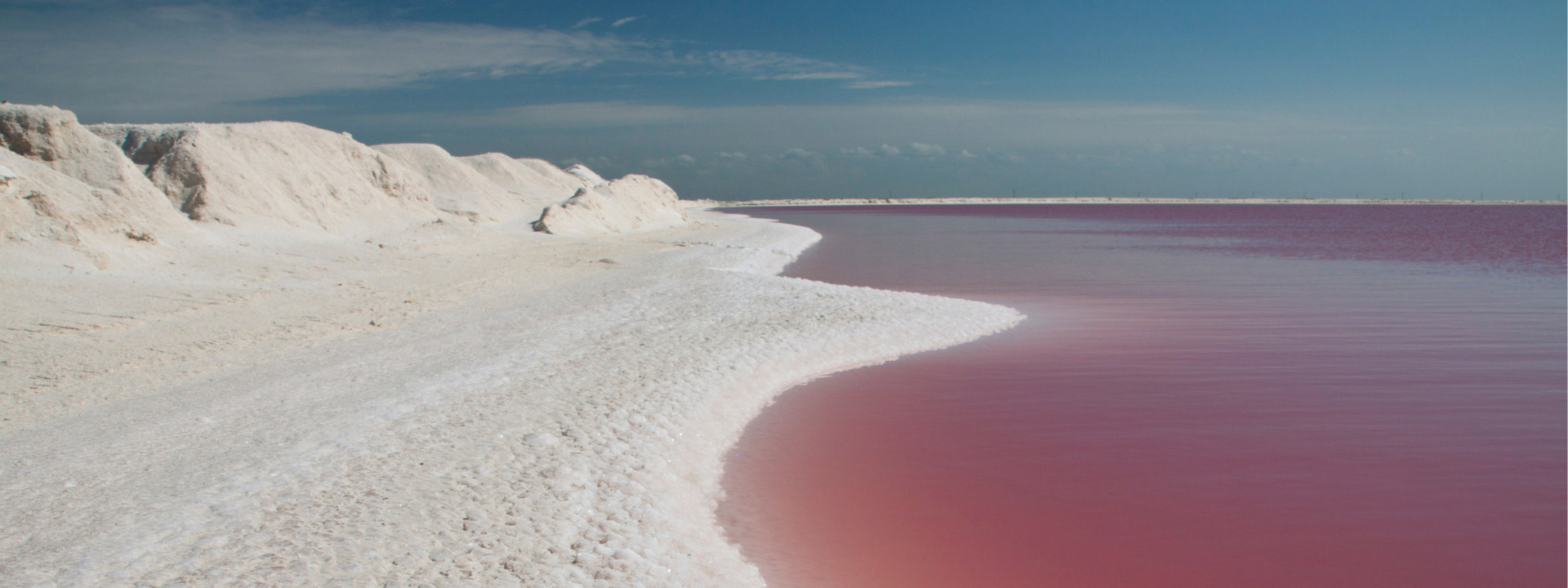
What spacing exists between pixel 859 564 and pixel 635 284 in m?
10.8

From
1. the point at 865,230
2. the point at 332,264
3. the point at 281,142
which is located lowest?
the point at 865,230

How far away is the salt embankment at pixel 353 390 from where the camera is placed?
182 inches

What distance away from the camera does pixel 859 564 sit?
521cm

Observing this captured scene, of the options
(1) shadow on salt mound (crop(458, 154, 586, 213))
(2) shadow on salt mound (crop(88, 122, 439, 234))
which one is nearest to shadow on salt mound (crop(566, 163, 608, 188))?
(1) shadow on salt mound (crop(458, 154, 586, 213))

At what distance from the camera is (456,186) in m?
35.5

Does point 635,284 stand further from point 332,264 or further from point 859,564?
point 859,564

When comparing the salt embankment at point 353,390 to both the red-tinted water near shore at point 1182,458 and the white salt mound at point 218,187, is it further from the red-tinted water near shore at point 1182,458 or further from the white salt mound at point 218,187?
the red-tinted water near shore at point 1182,458

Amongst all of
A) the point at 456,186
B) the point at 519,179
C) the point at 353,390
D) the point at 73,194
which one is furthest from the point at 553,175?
the point at 353,390

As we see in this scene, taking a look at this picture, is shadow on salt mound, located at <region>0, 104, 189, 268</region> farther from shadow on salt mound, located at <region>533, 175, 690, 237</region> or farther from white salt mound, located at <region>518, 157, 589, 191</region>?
white salt mound, located at <region>518, 157, 589, 191</region>

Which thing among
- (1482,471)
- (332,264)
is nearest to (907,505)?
(1482,471)

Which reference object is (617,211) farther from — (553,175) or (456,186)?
(553,175)

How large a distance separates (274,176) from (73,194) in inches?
306

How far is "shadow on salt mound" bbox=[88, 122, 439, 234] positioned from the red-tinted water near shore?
15.8 meters

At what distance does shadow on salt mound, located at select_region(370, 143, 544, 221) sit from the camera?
3300 cm
